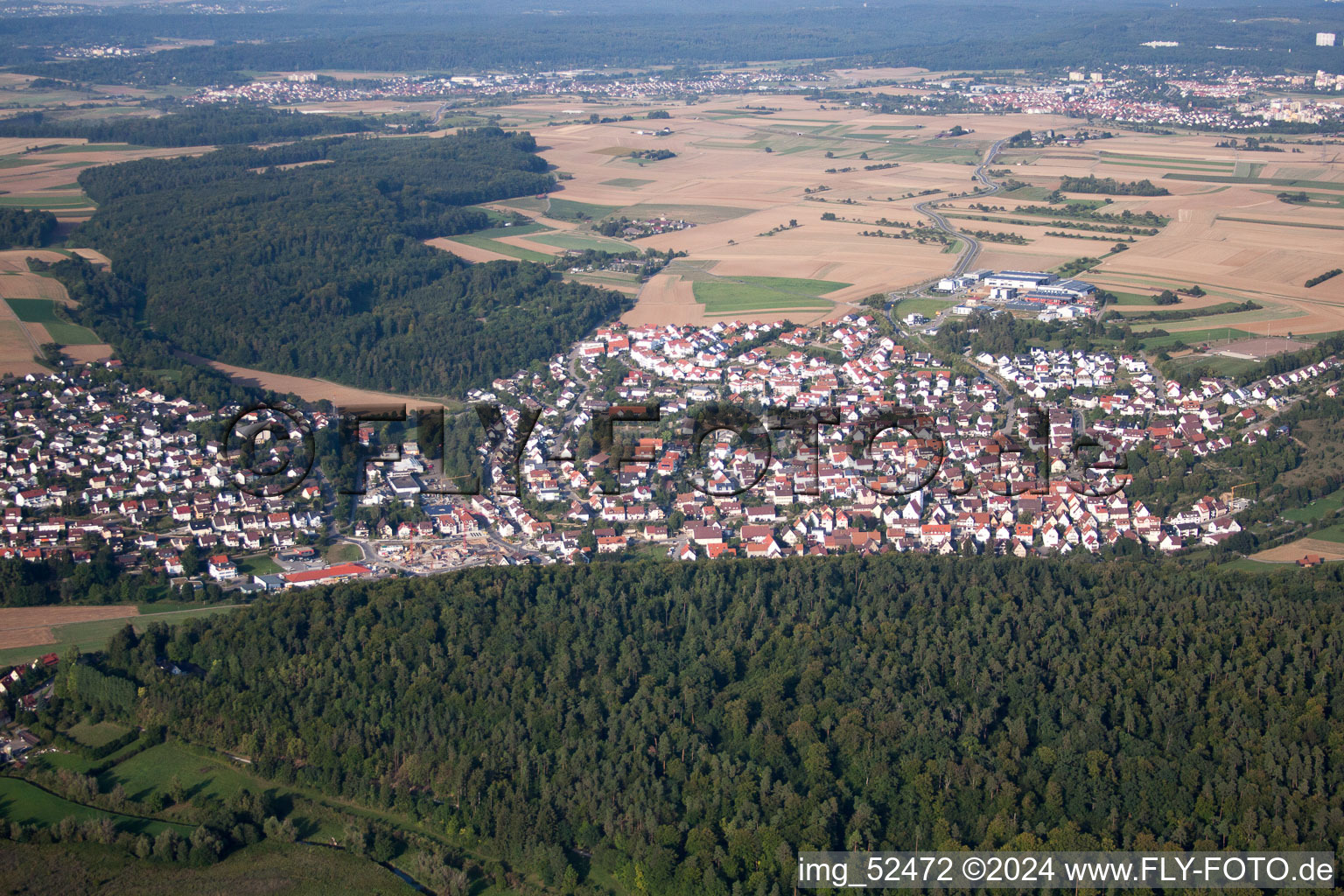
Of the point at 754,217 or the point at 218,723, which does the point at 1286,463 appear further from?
the point at 754,217

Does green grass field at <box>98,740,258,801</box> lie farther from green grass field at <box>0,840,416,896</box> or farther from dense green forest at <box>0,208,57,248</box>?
dense green forest at <box>0,208,57,248</box>

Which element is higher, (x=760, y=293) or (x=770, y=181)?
(x=770, y=181)

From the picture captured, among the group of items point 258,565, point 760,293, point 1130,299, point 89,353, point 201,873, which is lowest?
point 201,873

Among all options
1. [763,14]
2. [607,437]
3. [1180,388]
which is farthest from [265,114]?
[763,14]

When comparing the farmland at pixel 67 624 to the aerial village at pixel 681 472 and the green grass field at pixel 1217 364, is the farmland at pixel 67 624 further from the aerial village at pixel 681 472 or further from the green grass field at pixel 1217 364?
the green grass field at pixel 1217 364

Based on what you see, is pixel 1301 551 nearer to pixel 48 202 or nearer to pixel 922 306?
pixel 922 306

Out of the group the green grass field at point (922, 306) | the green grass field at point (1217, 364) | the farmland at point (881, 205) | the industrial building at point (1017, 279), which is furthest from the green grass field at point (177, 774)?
the industrial building at point (1017, 279)

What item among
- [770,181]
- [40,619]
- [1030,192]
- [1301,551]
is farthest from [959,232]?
[40,619]
